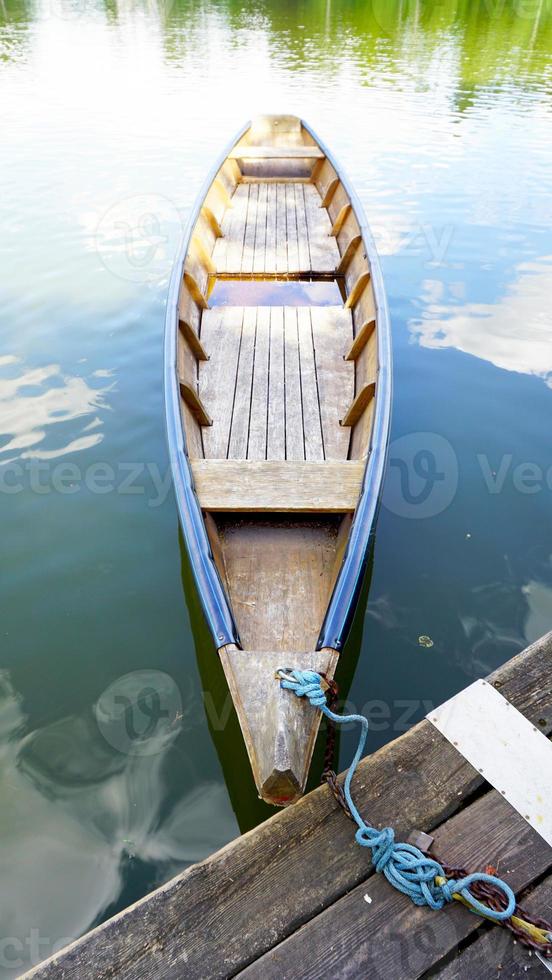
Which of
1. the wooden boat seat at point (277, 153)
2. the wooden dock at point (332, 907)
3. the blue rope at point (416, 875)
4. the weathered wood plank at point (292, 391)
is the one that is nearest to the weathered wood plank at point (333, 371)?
the weathered wood plank at point (292, 391)

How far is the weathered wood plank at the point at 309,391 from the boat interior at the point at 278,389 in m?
0.02

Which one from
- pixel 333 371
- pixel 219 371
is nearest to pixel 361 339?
pixel 333 371

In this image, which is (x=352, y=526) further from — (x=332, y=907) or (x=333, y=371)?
(x=333, y=371)

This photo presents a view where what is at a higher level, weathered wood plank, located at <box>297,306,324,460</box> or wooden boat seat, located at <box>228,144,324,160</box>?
wooden boat seat, located at <box>228,144,324,160</box>

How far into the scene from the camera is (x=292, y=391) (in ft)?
17.6

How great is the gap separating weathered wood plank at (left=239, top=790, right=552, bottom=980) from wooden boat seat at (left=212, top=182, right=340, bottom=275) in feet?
20.5

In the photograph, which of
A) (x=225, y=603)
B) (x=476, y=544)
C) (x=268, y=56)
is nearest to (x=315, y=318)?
(x=476, y=544)

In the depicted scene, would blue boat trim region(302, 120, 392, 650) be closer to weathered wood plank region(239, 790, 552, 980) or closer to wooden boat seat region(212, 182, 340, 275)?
weathered wood plank region(239, 790, 552, 980)

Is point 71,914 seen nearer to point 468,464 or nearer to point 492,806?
point 492,806

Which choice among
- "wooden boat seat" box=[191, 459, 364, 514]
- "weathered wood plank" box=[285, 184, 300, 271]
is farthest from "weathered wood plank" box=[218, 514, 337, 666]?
"weathered wood plank" box=[285, 184, 300, 271]

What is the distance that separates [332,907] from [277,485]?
7.89 ft

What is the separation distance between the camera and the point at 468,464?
5.68 meters

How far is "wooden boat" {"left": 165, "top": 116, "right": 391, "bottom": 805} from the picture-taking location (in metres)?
2.88

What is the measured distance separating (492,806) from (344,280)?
592 centimetres
